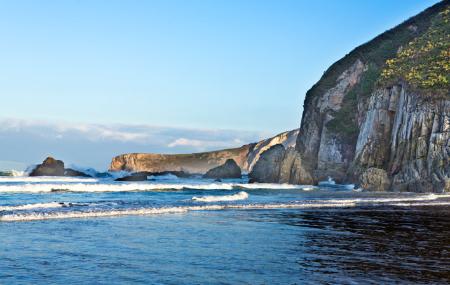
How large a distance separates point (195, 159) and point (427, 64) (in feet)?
327

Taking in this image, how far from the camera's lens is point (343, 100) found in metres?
85.3

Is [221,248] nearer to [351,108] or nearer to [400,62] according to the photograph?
[400,62]

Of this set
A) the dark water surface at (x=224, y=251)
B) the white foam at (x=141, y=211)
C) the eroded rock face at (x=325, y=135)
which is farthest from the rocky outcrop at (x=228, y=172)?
the dark water surface at (x=224, y=251)

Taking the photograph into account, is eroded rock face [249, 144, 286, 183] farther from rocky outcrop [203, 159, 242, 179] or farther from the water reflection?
the water reflection

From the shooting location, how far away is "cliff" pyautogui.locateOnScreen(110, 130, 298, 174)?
5576 inches

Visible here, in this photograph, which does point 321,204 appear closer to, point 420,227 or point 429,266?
point 420,227

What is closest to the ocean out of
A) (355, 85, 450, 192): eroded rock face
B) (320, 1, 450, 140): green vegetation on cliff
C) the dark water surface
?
the dark water surface

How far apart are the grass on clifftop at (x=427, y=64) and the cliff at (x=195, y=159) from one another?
66.2 meters

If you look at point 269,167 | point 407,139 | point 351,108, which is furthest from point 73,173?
point 407,139

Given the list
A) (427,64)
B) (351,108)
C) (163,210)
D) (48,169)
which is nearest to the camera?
(163,210)

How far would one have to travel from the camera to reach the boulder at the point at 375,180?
5366cm

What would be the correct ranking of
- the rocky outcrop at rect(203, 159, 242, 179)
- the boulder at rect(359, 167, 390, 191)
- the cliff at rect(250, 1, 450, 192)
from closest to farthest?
the cliff at rect(250, 1, 450, 192) → the boulder at rect(359, 167, 390, 191) → the rocky outcrop at rect(203, 159, 242, 179)

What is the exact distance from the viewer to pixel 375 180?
177ft

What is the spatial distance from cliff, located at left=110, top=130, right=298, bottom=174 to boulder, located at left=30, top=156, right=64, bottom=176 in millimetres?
47773
